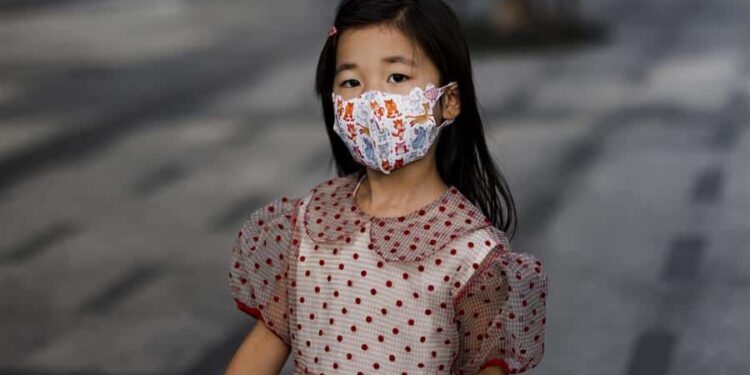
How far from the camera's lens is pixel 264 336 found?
3391mm

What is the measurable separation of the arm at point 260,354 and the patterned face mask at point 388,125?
1.35 feet

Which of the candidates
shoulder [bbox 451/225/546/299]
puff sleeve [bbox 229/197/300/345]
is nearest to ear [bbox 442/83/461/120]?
shoulder [bbox 451/225/546/299]

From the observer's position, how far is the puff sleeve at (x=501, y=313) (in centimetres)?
315

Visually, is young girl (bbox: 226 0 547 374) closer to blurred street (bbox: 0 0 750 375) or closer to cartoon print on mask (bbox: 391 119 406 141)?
cartoon print on mask (bbox: 391 119 406 141)

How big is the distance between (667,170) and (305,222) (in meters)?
5.00

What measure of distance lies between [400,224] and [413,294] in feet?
0.50

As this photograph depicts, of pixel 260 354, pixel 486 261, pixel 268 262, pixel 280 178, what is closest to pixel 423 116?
pixel 486 261

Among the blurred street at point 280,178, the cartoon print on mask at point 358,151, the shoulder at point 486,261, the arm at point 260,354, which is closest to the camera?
the shoulder at point 486,261

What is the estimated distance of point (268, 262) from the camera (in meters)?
3.40

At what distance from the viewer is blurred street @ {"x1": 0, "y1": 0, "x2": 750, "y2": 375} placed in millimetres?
6039

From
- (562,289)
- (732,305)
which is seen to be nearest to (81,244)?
(562,289)

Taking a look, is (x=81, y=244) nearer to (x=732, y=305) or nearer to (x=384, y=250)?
(x=732, y=305)

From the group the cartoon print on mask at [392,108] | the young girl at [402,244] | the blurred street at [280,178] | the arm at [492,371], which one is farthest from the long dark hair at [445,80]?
the blurred street at [280,178]

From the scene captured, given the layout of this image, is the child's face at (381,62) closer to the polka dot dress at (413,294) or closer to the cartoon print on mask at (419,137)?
the cartoon print on mask at (419,137)
